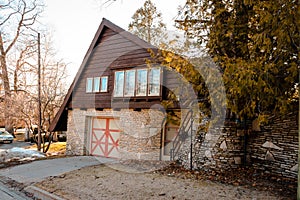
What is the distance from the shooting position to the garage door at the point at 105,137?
12602mm

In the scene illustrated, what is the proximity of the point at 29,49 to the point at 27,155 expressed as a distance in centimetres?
1013

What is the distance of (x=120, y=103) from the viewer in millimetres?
11797

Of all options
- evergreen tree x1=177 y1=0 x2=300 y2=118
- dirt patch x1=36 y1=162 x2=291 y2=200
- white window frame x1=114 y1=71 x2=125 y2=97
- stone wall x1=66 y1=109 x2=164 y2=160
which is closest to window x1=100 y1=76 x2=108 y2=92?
white window frame x1=114 y1=71 x2=125 y2=97

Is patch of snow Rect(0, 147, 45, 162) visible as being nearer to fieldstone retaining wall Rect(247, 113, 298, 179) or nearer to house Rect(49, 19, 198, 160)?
house Rect(49, 19, 198, 160)

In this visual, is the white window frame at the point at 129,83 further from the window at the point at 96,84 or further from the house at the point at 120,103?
the window at the point at 96,84

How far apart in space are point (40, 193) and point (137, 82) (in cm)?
599

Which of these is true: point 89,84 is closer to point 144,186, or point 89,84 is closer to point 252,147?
point 144,186

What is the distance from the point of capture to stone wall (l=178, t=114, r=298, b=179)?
22.3 ft

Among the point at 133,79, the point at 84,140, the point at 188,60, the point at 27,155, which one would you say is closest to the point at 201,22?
the point at 188,60

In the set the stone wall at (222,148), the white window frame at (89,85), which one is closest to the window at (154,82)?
the stone wall at (222,148)

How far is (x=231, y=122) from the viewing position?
7625 mm

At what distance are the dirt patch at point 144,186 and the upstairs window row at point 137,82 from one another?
11.4 feet

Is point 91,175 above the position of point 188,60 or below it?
below

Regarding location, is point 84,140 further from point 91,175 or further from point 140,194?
point 140,194
